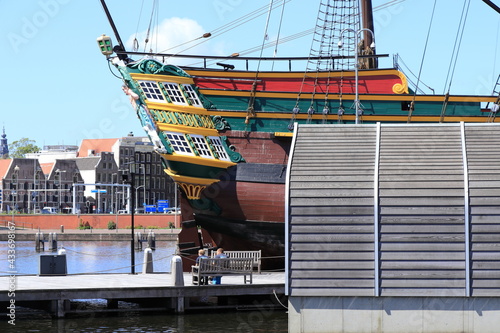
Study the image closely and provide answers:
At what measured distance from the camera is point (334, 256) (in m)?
16.1

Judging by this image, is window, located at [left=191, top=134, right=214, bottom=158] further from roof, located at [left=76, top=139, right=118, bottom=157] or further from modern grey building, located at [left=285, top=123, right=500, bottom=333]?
roof, located at [left=76, top=139, right=118, bottom=157]

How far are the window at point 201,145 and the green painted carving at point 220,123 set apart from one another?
59cm

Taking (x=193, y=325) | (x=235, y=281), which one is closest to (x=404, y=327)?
(x=193, y=325)

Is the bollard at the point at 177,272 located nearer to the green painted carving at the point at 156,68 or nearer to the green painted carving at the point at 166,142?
the green painted carving at the point at 166,142

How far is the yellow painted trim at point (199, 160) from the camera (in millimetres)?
28875

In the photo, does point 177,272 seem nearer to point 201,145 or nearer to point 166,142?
point 201,145

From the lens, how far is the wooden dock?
2111 cm

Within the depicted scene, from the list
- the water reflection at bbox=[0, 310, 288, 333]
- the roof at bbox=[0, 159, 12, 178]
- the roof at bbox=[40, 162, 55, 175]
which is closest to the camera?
the water reflection at bbox=[0, 310, 288, 333]

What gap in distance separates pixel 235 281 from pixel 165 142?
692cm

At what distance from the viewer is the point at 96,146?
139500mm

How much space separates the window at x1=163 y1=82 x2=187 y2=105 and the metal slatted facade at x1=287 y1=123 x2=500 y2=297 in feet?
42.8

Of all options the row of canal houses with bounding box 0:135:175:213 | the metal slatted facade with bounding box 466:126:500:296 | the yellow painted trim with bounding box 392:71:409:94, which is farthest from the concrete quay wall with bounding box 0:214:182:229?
the metal slatted facade with bounding box 466:126:500:296

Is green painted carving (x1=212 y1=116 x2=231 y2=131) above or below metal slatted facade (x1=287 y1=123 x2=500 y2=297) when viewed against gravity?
above

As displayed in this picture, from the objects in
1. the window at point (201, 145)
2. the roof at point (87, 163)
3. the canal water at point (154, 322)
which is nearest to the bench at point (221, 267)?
the canal water at point (154, 322)
